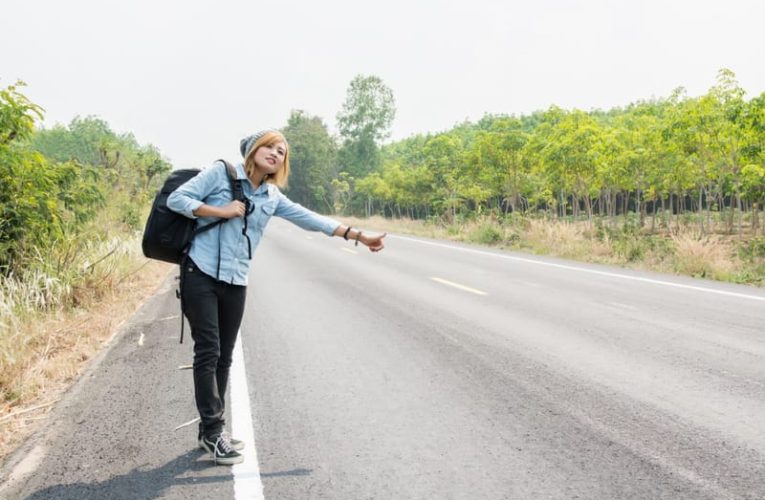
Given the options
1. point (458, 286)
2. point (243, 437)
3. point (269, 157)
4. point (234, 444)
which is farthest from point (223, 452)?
point (458, 286)

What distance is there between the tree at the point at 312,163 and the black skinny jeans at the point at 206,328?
308 feet

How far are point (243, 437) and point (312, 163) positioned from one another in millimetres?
98632

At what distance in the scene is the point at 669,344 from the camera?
245 inches

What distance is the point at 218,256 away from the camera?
3.57 m

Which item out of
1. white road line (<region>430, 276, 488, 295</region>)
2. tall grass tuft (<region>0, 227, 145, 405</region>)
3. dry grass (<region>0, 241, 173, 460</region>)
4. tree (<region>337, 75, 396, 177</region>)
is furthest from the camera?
tree (<region>337, 75, 396, 177</region>)

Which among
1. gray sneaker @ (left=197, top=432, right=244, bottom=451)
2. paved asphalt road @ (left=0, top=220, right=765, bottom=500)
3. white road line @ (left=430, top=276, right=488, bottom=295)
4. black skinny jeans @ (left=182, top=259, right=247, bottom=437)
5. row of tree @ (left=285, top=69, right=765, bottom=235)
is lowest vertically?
white road line @ (left=430, top=276, right=488, bottom=295)

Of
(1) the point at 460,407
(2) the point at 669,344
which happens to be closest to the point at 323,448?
(1) the point at 460,407

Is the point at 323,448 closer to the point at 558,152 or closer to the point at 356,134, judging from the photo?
the point at 558,152

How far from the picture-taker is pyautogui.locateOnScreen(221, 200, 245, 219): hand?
3461 mm

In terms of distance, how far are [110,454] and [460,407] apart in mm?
2301

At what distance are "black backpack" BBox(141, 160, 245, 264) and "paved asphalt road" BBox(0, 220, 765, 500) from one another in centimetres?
123

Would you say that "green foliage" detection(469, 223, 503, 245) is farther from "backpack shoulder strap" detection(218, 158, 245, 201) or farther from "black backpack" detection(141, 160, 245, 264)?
"black backpack" detection(141, 160, 245, 264)

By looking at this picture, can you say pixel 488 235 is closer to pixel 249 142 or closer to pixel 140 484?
pixel 249 142

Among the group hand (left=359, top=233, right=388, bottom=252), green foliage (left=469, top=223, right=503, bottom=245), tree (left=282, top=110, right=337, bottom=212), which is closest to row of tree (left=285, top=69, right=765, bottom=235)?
green foliage (left=469, top=223, right=503, bottom=245)
